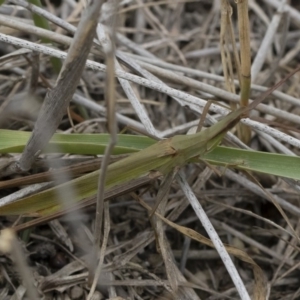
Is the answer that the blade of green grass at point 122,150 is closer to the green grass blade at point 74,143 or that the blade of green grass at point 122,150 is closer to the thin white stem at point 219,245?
the green grass blade at point 74,143

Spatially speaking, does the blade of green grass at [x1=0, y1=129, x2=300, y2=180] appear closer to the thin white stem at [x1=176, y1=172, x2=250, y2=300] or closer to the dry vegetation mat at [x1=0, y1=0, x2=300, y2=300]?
the dry vegetation mat at [x1=0, y1=0, x2=300, y2=300]

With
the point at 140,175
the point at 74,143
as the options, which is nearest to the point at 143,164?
the point at 140,175

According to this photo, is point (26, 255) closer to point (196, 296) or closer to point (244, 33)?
point (196, 296)

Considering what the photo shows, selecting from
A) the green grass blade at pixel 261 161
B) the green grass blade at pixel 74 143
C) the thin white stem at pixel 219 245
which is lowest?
the thin white stem at pixel 219 245

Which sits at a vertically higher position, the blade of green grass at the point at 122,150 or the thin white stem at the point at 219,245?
the blade of green grass at the point at 122,150

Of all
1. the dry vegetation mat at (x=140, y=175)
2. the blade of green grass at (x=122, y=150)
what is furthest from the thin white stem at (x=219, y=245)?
the blade of green grass at (x=122, y=150)

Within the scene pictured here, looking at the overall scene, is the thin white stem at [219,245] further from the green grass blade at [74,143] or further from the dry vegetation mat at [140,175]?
the green grass blade at [74,143]

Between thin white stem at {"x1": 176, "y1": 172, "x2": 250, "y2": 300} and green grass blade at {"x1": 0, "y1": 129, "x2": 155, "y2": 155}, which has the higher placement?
green grass blade at {"x1": 0, "y1": 129, "x2": 155, "y2": 155}

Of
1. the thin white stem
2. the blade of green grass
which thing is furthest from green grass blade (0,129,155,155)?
the thin white stem
